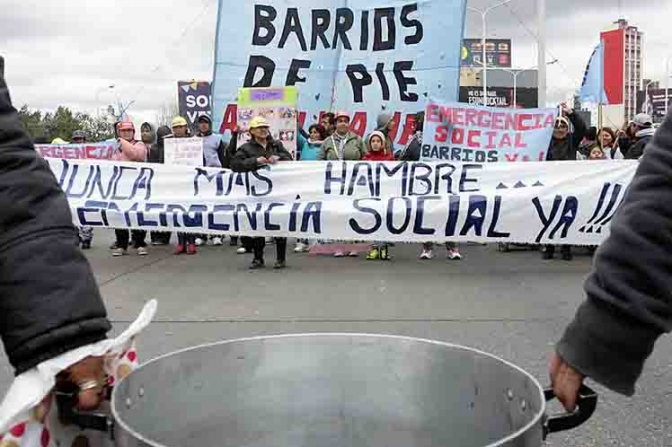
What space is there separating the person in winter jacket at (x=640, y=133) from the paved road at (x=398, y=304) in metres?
1.67

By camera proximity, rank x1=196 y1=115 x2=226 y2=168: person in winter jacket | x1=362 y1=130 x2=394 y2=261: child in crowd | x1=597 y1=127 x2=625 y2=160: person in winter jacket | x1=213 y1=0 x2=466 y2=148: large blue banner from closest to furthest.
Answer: x1=362 y1=130 x2=394 y2=261: child in crowd, x1=196 y1=115 x2=226 y2=168: person in winter jacket, x1=213 y1=0 x2=466 y2=148: large blue banner, x1=597 y1=127 x2=625 y2=160: person in winter jacket

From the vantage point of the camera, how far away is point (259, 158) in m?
9.30

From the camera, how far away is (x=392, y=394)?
1866 millimetres

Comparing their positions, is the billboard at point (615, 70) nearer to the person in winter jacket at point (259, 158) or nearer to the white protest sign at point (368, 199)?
the white protest sign at point (368, 199)

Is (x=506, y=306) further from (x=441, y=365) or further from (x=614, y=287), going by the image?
(x=614, y=287)

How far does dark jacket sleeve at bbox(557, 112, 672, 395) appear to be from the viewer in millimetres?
1272

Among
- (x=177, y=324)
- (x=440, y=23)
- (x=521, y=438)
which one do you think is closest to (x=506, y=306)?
(x=177, y=324)

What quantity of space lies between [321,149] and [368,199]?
166cm

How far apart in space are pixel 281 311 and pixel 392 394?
4777 millimetres

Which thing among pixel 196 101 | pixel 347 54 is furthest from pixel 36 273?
pixel 196 101

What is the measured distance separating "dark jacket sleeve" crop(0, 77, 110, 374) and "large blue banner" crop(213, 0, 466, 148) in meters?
10.4

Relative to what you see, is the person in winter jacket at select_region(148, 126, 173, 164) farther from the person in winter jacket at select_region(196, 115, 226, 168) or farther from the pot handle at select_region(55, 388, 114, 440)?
the pot handle at select_region(55, 388, 114, 440)

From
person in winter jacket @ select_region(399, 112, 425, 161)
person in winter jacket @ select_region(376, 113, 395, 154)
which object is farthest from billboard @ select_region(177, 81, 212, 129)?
person in winter jacket @ select_region(399, 112, 425, 161)

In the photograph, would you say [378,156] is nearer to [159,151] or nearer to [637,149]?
[637,149]
